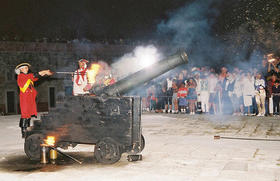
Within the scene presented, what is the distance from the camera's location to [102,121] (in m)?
6.73

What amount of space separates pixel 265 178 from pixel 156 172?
166 centimetres

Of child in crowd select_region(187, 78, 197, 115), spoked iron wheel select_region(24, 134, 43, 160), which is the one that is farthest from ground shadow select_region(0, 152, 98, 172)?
child in crowd select_region(187, 78, 197, 115)

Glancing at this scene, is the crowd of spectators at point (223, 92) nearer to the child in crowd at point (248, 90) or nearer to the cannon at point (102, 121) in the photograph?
the child in crowd at point (248, 90)

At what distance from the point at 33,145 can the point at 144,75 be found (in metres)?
2.55

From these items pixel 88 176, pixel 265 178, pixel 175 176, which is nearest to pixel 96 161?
pixel 88 176

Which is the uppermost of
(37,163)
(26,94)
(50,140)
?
(26,94)

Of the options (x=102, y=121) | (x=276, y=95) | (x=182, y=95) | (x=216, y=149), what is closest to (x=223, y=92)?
(x=182, y=95)

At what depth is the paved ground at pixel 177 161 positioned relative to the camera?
5.79 metres

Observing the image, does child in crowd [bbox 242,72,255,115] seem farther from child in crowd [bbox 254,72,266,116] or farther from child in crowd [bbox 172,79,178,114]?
child in crowd [bbox 172,79,178,114]

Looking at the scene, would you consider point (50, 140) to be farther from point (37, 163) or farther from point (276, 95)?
point (276, 95)

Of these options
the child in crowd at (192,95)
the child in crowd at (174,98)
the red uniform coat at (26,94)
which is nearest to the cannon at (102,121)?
the red uniform coat at (26,94)

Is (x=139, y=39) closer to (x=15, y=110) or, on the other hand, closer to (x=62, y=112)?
(x=15, y=110)

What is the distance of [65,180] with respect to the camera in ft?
18.6

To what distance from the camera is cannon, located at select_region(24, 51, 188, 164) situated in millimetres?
6605
